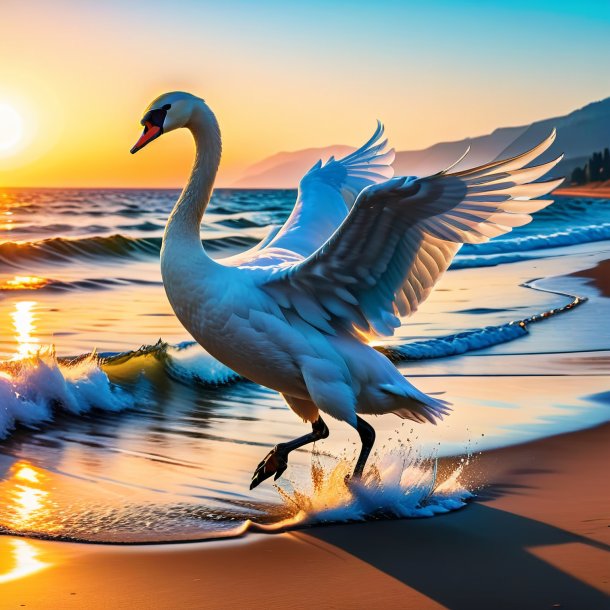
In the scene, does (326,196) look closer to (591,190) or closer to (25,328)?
Result: (25,328)

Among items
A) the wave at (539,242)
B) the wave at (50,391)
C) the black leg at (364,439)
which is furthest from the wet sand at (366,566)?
the wave at (539,242)

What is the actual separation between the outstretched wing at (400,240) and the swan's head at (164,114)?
40.3 inches

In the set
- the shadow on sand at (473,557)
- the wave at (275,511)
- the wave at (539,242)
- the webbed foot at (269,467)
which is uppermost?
the wave at (539,242)

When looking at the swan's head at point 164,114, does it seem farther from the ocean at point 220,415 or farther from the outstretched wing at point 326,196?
the ocean at point 220,415

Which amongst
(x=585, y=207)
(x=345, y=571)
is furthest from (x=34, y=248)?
(x=585, y=207)

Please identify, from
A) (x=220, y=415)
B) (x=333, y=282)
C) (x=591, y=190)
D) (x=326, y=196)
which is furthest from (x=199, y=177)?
(x=591, y=190)

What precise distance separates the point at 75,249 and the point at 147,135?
18.6 meters

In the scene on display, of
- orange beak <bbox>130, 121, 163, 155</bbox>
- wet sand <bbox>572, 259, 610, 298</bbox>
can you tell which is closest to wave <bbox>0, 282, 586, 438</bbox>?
orange beak <bbox>130, 121, 163, 155</bbox>

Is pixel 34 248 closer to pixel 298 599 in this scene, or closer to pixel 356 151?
pixel 356 151

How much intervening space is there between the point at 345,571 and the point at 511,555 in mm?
744

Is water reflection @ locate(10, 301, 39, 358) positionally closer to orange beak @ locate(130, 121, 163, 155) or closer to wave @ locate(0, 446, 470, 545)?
orange beak @ locate(130, 121, 163, 155)

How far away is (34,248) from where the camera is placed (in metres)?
23.3

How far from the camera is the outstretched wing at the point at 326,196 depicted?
6961 millimetres

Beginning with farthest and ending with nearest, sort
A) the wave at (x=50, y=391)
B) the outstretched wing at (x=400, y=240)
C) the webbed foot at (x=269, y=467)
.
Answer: the wave at (x=50, y=391) < the webbed foot at (x=269, y=467) < the outstretched wing at (x=400, y=240)
